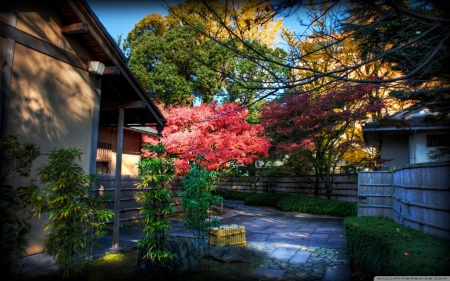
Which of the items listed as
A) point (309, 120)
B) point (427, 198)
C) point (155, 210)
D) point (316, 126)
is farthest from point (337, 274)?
point (309, 120)

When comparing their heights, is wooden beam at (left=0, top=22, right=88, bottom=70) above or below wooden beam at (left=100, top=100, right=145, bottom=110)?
above

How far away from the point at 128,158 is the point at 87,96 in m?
7.60

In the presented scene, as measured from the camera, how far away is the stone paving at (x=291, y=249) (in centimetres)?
463

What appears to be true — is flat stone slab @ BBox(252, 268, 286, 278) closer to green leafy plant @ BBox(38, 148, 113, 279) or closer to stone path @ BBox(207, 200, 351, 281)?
stone path @ BBox(207, 200, 351, 281)

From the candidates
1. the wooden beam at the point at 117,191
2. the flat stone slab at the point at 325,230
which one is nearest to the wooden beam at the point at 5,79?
the wooden beam at the point at 117,191

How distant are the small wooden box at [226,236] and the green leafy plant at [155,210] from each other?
1777mm

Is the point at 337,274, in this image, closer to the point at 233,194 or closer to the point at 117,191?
the point at 117,191

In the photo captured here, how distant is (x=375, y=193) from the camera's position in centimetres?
801

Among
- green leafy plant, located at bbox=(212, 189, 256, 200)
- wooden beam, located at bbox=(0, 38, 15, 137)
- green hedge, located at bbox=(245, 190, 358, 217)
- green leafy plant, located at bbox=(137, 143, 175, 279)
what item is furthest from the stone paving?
green leafy plant, located at bbox=(212, 189, 256, 200)

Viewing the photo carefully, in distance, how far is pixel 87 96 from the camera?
5586mm

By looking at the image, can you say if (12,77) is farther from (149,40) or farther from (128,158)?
(149,40)

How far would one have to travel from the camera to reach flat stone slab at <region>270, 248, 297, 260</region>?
5.74 meters

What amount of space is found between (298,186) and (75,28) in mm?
14588

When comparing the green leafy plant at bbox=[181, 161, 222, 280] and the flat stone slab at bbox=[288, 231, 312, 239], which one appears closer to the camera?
the green leafy plant at bbox=[181, 161, 222, 280]
